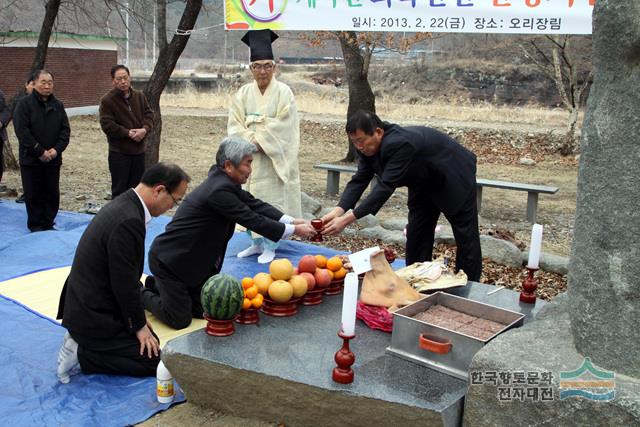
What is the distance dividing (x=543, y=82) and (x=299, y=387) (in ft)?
98.8

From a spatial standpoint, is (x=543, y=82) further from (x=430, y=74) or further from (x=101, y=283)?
(x=101, y=283)

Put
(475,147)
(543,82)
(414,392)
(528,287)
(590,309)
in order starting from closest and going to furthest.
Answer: (590,309), (414,392), (528,287), (475,147), (543,82)

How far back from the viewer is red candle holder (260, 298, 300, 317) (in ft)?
11.2

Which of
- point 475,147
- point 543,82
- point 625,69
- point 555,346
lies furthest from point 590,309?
point 543,82

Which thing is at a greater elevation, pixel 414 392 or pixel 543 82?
pixel 543 82

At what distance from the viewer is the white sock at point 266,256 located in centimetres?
563

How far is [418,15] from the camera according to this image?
613 centimetres

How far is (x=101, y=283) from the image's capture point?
10.9ft

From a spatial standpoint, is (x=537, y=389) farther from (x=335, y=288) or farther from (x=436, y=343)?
(x=335, y=288)

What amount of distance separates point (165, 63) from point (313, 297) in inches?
216

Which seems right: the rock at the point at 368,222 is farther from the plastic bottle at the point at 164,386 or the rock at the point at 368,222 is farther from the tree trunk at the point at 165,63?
the plastic bottle at the point at 164,386

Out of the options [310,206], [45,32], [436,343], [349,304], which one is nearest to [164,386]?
[349,304]

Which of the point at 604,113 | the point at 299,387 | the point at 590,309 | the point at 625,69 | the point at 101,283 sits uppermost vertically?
the point at 625,69

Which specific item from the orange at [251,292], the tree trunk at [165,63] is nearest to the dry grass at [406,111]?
the tree trunk at [165,63]
